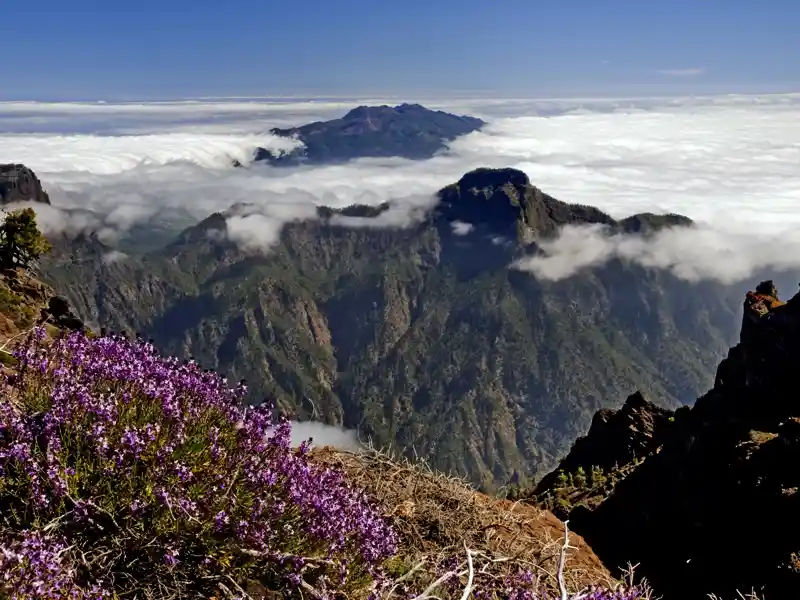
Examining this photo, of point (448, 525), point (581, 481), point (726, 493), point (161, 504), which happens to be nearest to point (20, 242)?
point (581, 481)

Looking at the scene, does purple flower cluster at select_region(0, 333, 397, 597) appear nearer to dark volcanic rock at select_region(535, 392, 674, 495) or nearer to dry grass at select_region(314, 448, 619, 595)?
dry grass at select_region(314, 448, 619, 595)

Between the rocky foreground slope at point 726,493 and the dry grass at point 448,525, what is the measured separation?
3.07 m

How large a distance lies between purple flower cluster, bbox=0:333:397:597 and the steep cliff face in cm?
400

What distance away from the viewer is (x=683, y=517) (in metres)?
18.9

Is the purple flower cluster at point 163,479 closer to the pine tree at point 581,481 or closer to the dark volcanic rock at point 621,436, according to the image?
the pine tree at point 581,481

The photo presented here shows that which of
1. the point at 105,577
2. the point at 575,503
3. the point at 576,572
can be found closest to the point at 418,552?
the point at 576,572

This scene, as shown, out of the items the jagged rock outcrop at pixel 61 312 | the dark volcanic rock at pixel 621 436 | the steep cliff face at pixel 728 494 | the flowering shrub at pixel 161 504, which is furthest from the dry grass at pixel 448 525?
the dark volcanic rock at pixel 621 436

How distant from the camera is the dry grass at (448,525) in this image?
6121 mm

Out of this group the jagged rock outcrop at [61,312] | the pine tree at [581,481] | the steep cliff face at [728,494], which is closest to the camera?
the steep cliff face at [728,494]

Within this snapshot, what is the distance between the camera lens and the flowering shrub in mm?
4422

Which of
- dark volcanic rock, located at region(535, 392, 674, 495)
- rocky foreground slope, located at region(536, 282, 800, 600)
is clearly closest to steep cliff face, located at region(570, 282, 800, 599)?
rocky foreground slope, located at region(536, 282, 800, 600)

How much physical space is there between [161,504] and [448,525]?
338 centimetres

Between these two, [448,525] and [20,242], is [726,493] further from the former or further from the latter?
[20,242]

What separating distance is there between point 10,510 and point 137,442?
37.9 inches
